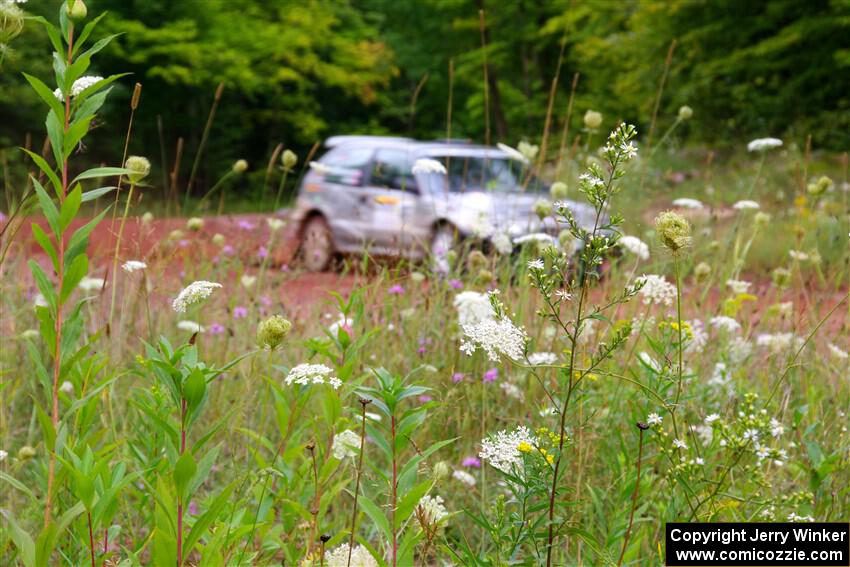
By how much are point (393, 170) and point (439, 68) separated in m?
22.8

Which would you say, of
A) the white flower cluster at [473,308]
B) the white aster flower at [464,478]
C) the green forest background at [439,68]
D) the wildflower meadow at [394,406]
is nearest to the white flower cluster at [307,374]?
the wildflower meadow at [394,406]

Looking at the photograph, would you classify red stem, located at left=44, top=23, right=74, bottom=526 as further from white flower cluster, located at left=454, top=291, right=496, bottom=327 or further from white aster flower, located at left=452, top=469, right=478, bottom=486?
white flower cluster, located at left=454, top=291, right=496, bottom=327

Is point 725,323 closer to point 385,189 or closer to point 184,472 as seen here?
point 184,472

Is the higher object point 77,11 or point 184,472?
point 77,11

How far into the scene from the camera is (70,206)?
67.8 inches

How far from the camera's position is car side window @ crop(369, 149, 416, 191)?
10.0 meters

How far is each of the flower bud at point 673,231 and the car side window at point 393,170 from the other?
26.7 feet

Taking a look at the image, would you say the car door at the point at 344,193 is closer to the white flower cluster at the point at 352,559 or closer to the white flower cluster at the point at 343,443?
the white flower cluster at the point at 343,443

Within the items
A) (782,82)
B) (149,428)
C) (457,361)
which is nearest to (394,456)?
(149,428)

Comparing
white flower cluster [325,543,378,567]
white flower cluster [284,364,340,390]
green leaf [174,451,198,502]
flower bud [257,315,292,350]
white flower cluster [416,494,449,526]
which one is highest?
flower bud [257,315,292,350]

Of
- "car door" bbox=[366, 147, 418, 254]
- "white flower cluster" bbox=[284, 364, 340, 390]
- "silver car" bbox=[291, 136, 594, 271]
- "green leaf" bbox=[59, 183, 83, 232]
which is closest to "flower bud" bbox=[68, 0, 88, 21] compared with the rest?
"green leaf" bbox=[59, 183, 83, 232]

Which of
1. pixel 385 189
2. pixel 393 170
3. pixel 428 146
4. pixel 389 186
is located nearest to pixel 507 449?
pixel 428 146

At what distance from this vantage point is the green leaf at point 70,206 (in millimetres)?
1696

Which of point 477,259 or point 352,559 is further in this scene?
point 477,259
